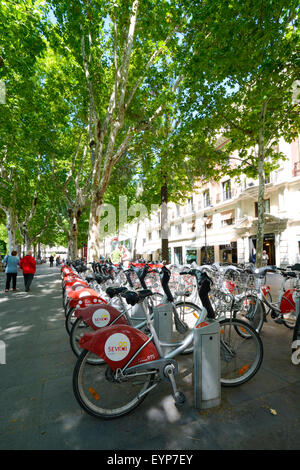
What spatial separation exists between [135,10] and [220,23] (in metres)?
3.00

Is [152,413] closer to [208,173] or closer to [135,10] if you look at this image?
[135,10]

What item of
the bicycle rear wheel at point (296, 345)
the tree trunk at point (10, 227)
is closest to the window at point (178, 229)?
the tree trunk at point (10, 227)

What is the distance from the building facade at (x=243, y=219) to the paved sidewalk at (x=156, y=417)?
36.9 feet

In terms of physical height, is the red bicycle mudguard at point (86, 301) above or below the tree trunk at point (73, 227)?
below

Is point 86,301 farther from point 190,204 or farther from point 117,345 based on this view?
point 190,204

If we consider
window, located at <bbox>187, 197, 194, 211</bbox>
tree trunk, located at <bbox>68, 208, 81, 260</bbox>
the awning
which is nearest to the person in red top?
tree trunk, located at <bbox>68, 208, 81, 260</bbox>

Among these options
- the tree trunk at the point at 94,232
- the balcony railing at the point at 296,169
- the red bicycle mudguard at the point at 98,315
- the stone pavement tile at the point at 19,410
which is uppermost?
the balcony railing at the point at 296,169


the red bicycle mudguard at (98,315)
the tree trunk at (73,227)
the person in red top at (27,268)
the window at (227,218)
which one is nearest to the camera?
the red bicycle mudguard at (98,315)

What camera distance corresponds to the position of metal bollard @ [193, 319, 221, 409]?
2152 millimetres

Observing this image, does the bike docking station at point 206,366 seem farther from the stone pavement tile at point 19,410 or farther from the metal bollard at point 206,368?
the stone pavement tile at point 19,410

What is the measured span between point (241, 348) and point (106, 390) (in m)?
1.57

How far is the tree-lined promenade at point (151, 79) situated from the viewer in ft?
21.0

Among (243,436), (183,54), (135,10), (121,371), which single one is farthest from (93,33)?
(243,436)

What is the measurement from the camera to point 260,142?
8.54 meters
